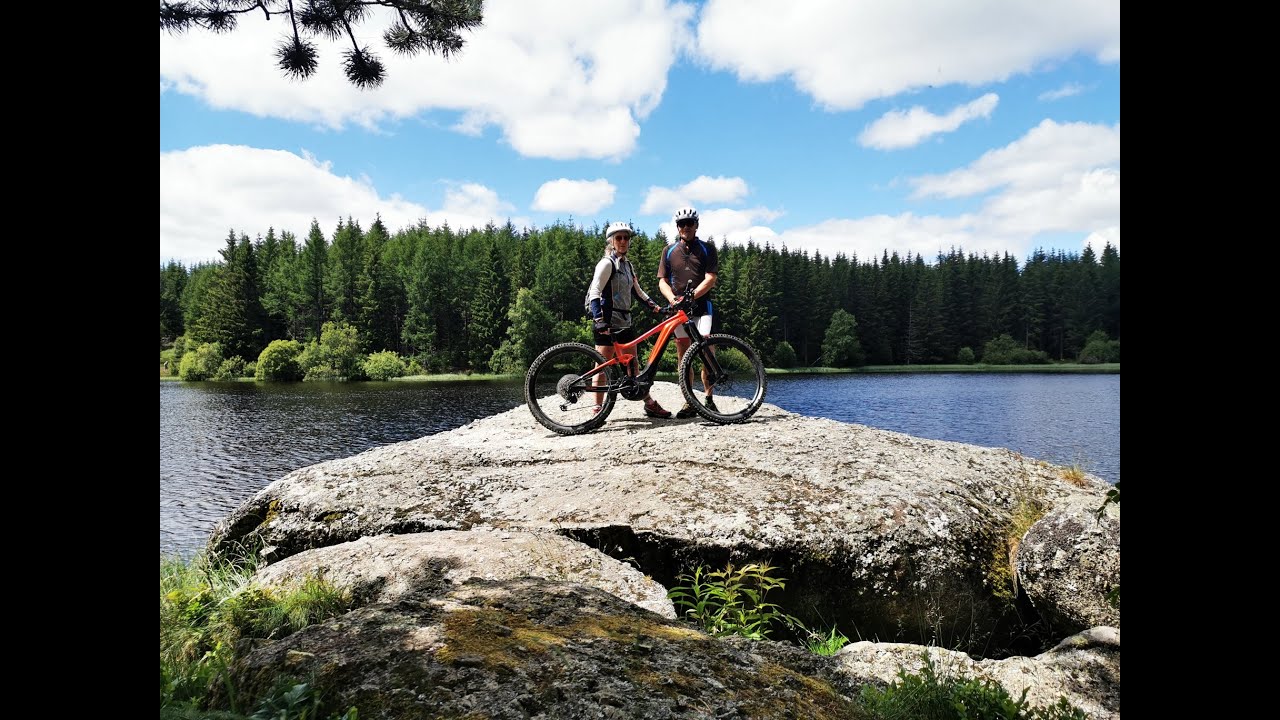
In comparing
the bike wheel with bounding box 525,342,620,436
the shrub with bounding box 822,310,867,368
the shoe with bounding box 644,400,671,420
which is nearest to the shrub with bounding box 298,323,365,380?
the shrub with bounding box 822,310,867,368

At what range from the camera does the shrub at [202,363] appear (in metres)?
54.5

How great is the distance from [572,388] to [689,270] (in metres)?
2.09

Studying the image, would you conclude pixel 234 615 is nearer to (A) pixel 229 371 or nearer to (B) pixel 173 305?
(A) pixel 229 371

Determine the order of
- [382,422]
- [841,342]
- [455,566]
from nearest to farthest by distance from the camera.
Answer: [455,566]
[382,422]
[841,342]

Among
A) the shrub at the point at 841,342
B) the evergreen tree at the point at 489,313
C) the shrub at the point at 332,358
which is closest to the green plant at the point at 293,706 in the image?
the evergreen tree at the point at 489,313

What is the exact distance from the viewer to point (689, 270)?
26.5 feet


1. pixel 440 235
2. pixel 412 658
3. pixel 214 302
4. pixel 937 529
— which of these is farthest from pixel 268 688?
pixel 440 235

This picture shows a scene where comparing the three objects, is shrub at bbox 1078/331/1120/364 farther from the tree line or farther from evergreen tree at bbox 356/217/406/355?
evergreen tree at bbox 356/217/406/355

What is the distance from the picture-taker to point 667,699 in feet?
6.55

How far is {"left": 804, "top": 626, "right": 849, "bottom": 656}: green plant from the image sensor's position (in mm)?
4055

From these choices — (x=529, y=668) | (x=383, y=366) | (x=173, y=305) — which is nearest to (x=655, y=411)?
(x=529, y=668)

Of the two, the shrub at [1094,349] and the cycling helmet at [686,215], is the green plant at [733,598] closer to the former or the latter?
the cycling helmet at [686,215]
